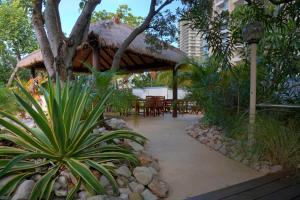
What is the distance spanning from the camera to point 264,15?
17.3 ft

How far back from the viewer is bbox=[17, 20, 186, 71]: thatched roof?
29.7 ft

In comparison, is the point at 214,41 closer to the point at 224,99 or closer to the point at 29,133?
the point at 224,99

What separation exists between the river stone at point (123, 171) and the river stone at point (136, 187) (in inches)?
5.1

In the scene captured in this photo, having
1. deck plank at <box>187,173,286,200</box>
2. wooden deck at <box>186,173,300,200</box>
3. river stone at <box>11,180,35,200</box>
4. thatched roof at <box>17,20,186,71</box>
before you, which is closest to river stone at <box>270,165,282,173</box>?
deck plank at <box>187,173,286,200</box>

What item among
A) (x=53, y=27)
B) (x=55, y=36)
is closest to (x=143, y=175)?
(x=55, y=36)

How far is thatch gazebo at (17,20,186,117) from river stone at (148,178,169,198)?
3.43 metres

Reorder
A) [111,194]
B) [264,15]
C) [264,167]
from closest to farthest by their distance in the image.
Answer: [111,194], [264,167], [264,15]

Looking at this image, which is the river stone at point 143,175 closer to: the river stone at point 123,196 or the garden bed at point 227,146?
the river stone at point 123,196

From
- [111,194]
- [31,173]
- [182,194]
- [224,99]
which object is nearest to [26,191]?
[31,173]

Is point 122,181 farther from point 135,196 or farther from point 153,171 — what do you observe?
point 153,171

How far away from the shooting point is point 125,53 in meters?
11.2

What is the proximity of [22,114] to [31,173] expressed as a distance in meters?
4.51

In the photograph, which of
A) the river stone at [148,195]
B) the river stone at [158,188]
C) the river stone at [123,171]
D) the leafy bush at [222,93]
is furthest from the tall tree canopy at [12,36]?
the river stone at [148,195]

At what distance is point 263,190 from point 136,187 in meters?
1.52
